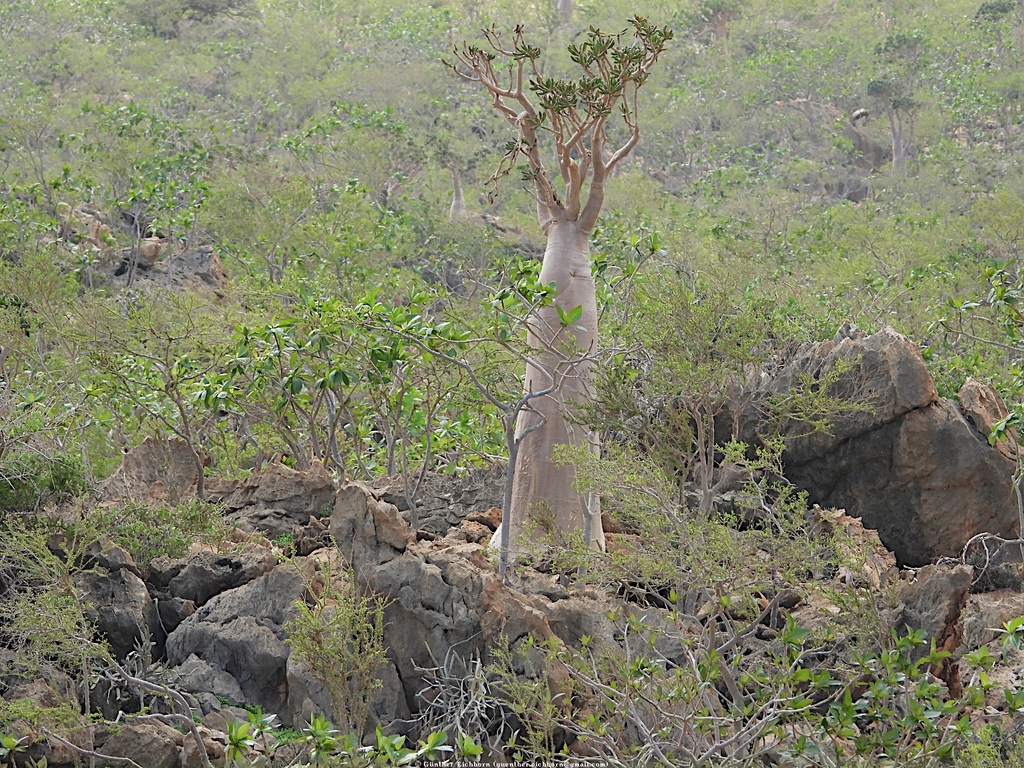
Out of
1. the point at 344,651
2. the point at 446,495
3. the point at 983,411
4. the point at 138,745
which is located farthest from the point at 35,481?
the point at 983,411

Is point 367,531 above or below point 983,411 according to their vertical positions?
below

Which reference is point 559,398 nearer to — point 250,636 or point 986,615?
point 250,636

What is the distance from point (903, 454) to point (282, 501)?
467 centimetres

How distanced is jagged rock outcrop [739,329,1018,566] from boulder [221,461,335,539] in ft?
11.0

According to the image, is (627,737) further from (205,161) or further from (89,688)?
(205,161)

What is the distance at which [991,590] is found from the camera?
879 centimetres

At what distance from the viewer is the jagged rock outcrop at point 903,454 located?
9000 mm

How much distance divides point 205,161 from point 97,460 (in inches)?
386

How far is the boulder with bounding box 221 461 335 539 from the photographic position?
923 centimetres

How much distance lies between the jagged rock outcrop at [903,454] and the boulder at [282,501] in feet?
11.0

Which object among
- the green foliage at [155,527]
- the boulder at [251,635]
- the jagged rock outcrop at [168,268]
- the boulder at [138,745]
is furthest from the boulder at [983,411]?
the jagged rock outcrop at [168,268]

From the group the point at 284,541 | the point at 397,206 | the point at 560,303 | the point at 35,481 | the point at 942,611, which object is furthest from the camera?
the point at 397,206

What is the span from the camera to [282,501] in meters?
9.39

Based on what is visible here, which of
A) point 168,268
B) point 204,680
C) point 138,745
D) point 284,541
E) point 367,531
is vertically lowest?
point 138,745
